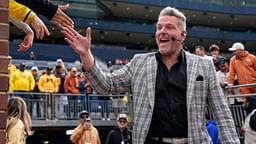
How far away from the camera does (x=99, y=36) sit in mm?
46469

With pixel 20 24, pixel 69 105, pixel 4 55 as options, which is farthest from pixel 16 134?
pixel 69 105

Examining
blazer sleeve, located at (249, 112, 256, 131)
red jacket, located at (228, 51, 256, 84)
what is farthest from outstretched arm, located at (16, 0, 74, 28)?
red jacket, located at (228, 51, 256, 84)

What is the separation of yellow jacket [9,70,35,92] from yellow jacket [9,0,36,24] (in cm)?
1199

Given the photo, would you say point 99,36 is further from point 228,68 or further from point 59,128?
point 228,68

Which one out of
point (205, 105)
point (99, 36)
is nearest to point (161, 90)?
point (205, 105)

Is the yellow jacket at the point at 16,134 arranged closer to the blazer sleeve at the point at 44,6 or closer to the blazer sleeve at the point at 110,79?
the blazer sleeve at the point at 110,79

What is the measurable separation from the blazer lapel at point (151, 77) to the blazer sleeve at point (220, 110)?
1.18 ft

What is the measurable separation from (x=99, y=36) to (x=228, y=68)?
117 ft

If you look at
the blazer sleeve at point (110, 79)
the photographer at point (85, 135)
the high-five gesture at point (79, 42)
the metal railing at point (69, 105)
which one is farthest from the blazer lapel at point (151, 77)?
the metal railing at point (69, 105)

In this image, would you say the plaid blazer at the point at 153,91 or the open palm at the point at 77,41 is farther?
the plaid blazer at the point at 153,91

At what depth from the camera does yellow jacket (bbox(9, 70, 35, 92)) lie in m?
15.3

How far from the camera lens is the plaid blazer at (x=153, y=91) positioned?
3385 millimetres

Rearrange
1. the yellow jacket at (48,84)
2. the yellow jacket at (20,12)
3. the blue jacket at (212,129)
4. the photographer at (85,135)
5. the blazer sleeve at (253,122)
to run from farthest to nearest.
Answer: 1. the yellow jacket at (48,84)
2. the photographer at (85,135)
3. the blue jacket at (212,129)
4. the blazer sleeve at (253,122)
5. the yellow jacket at (20,12)

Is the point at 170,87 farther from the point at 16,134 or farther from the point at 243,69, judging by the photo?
the point at 243,69
